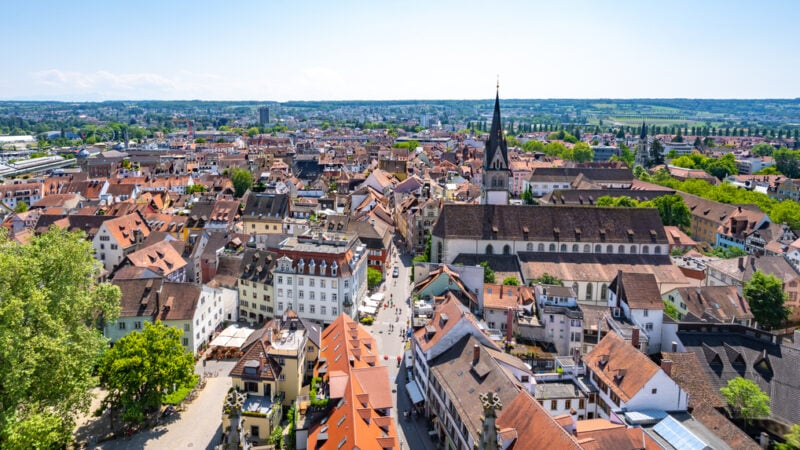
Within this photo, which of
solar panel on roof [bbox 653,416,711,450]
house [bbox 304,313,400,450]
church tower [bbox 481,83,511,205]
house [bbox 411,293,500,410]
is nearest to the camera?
solar panel on roof [bbox 653,416,711,450]

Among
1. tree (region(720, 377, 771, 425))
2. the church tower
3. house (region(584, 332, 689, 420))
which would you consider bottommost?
tree (region(720, 377, 771, 425))

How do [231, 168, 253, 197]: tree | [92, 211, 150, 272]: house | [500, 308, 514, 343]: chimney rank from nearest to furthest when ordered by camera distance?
1. [500, 308, 514, 343]: chimney
2. [92, 211, 150, 272]: house
3. [231, 168, 253, 197]: tree

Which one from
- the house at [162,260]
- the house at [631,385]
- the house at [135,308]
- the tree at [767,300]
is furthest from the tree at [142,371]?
the tree at [767,300]

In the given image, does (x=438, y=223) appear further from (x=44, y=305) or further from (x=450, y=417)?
(x=44, y=305)

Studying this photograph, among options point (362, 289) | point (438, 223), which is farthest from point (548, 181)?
point (362, 289)

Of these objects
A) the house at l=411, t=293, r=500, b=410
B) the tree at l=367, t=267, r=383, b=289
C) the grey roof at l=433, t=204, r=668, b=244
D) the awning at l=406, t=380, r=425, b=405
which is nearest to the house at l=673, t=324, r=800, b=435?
the house at l=411, t=293, r=500, b=410

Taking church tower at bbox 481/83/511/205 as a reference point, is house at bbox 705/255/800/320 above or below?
below

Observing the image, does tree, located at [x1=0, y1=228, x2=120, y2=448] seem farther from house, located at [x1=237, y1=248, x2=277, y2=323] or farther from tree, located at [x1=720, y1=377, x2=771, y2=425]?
tree, located at [x1=720, y1=377, x2=771, y2=425]

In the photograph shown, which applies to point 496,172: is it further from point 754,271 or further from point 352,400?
point 352,400
